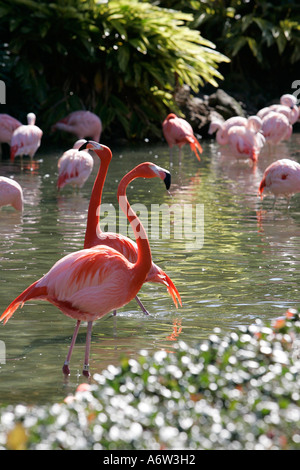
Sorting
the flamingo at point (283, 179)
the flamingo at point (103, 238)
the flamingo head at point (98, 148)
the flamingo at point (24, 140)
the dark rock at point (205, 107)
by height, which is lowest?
the dark rock at point (205, 107)

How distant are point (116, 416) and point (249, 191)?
7083 mm

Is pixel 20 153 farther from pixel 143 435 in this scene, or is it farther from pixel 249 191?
pixel 143 435

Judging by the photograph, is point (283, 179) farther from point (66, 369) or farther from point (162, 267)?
point (66, 369)

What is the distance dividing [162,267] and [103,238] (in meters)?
1.31

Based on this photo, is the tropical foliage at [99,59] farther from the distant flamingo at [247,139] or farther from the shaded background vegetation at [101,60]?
the distant flamingo at [247,139]

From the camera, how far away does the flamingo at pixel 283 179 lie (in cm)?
812

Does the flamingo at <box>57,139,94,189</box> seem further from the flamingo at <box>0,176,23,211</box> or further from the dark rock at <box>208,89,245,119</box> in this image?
the dark rock at <box>208,89,245,119</box>

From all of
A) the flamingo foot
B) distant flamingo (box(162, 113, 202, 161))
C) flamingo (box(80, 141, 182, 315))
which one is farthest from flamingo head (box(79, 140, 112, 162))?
distant flamingo (box(162, 113, 202, 161))

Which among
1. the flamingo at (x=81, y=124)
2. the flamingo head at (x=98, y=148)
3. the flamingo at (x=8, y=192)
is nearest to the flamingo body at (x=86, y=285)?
the flamingo head at (x=98, y=148)

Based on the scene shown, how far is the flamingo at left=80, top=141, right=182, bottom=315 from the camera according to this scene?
4.56 metres

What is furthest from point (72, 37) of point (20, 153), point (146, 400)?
point (146, 400)

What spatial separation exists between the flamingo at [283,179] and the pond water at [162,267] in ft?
0.80

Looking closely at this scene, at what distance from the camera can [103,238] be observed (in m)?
4.69

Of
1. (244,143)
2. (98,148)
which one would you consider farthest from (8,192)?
(244,143)
